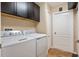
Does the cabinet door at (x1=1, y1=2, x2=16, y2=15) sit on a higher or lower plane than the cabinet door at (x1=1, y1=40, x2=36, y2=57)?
higher

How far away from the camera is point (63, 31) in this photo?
4266 millimetres

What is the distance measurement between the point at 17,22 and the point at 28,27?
0.72 metres

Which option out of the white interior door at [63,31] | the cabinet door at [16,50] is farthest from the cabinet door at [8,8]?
the white interior door at [63,31]

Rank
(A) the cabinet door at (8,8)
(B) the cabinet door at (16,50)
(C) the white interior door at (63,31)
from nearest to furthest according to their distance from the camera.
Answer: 1. (B) the cabinet door at (16,50)
2. (A) the cabinet door at (8,8)
3. (C) the white interior door at (63,31)

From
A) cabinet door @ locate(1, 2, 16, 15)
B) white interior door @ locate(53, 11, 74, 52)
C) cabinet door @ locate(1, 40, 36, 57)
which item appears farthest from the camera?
white interior door @ locate(53, 11, 74, 52)

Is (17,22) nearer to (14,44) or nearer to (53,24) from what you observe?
(14,44)

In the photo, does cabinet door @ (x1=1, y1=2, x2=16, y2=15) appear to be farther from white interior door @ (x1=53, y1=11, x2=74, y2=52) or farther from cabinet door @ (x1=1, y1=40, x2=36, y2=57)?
white interior door @ (x1=53, y1=11, x2=74, y2=52)

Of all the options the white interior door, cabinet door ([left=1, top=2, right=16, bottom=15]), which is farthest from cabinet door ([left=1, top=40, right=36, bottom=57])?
the white interior door

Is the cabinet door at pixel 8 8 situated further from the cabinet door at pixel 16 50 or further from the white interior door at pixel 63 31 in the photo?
the white interior door at pixel 63 31

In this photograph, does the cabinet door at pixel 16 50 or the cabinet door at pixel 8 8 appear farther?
the cabinet door at pixel 8 8

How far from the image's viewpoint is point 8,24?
2.29 meters

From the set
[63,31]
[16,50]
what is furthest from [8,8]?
[63,31]

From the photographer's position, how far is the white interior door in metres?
3.91

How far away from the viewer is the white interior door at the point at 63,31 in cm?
391
